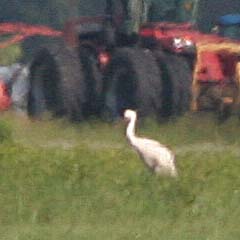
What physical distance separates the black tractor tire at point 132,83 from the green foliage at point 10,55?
359cm

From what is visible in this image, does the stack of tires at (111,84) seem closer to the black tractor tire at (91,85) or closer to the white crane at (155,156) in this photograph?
the black tractor tire at (91,85)

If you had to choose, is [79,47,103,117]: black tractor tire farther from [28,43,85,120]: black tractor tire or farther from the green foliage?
the green foliage

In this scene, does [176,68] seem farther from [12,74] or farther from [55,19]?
[55,19]

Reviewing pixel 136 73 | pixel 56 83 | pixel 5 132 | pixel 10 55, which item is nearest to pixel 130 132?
pixel 5 132

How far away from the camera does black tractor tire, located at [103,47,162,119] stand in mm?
17922

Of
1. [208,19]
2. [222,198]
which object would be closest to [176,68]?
[222,198]

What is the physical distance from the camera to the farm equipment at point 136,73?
1808 cm

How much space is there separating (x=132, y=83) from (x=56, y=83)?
2.97 ft

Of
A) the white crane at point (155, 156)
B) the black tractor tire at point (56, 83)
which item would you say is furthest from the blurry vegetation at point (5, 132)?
the black tractor tire at point (56, 83)

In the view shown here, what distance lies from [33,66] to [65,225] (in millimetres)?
7585

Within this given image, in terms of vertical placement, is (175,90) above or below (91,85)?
above

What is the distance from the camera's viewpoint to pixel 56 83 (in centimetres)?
1850

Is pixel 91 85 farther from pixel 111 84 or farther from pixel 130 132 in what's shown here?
pixel 130 132

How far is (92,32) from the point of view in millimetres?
19422
